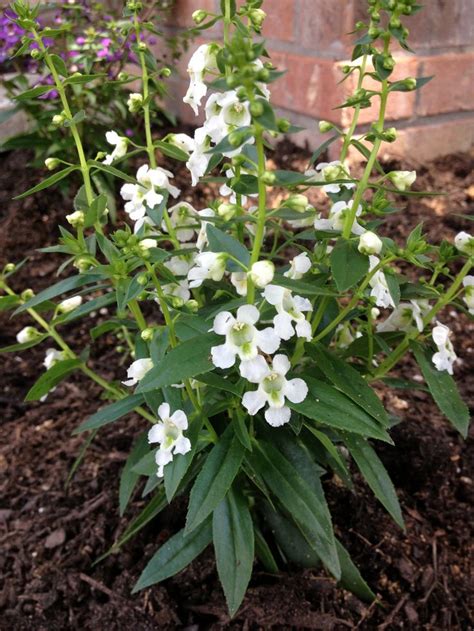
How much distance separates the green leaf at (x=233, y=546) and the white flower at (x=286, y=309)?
1.23 feet

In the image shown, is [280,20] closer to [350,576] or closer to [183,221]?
[183,221]

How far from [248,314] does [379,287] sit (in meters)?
0.28

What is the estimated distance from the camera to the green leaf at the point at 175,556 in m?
1.20

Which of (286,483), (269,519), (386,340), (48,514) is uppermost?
(386,340)

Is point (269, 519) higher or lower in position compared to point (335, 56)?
lower

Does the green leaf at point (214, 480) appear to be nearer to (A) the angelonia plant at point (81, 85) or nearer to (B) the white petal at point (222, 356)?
(B) the white petal at point (222, 356)

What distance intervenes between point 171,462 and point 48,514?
65 centimetres

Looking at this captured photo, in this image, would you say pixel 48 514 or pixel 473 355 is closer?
pixel 48 514

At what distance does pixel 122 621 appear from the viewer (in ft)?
4.22

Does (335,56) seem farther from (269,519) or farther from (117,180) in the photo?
(269,519)

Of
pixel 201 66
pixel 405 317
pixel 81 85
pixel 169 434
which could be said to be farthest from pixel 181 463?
pixel 81 85

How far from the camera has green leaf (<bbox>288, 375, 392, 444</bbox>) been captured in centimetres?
99

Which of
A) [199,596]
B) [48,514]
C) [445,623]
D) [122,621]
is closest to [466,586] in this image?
[445,623]

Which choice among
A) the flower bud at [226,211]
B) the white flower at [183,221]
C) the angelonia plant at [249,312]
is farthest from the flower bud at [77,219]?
the flower bud at [226,211]
